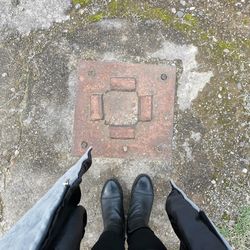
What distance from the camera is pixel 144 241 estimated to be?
1942 mm

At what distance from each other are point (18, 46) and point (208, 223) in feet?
4.51

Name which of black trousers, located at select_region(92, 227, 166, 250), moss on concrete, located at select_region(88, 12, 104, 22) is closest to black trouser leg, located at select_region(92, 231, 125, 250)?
black trousers, located at select_region(92, 227, 166, 250)

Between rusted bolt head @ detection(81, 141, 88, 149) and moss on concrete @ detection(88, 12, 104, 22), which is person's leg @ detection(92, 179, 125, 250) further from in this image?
moss on concrete @ detection(88, 12, 104, 22)

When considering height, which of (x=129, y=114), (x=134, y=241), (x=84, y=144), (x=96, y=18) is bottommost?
(x=134, y=241)

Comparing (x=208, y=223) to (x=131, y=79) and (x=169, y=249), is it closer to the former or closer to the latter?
(x=169, y=249)

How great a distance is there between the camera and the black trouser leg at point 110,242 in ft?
6.20

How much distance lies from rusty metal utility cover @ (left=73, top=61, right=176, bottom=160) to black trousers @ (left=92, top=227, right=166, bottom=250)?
422 mm

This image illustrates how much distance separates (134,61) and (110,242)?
3.09 ft

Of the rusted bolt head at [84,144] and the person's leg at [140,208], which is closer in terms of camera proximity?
the person's leg at [140,208]

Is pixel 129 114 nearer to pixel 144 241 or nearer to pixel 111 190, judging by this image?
pixel 111 190

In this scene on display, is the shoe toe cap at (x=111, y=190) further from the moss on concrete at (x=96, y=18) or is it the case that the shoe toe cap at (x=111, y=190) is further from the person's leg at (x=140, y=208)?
the moss on concrete at (x=96, y=18)

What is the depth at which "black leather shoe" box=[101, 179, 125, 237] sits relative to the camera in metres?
2.21

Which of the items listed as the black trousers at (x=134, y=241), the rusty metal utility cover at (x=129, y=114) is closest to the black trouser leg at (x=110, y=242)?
the black trousers at (x=134, y=241)

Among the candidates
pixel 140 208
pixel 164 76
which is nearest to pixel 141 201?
pixel 140 208
